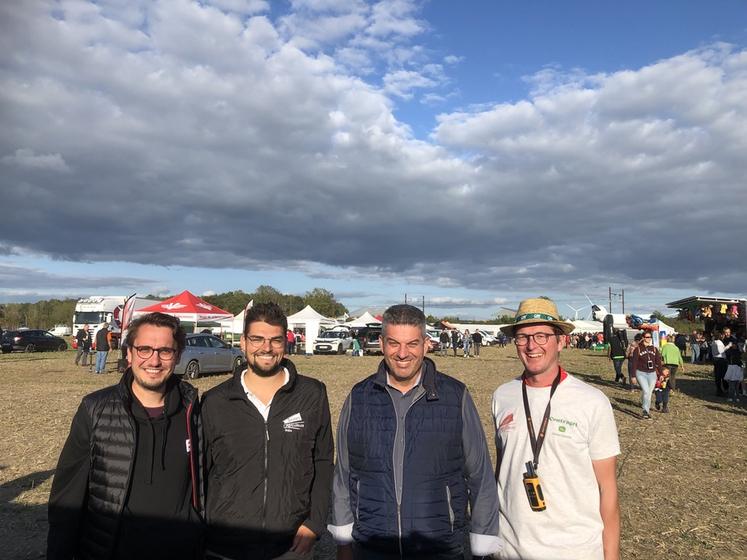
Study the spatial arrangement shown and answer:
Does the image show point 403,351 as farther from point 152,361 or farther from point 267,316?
point 152,361

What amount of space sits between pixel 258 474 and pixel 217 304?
101 meters

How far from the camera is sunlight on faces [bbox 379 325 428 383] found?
2398 mm

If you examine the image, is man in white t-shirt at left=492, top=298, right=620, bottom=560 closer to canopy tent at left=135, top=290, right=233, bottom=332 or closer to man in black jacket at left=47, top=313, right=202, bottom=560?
man in black jacket at left=47, top=313, right=202, bottom=560

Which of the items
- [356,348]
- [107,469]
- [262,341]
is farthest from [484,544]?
[356,348]

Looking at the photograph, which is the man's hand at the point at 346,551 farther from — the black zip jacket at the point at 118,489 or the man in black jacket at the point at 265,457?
the black zip jacket at the point at 118,489

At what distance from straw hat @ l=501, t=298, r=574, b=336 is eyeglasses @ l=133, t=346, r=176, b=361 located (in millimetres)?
1630

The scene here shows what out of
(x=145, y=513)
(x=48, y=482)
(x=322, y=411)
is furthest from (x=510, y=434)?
(x=48, y=482)

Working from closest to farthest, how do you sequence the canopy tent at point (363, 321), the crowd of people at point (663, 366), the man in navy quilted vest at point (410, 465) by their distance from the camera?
the man in navy quilted vest at point (410, 465) → the crowd of people at point (663, 366) → the canopy tent at point (363, 321)

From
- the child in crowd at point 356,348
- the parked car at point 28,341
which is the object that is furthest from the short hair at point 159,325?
the parked car at point 28,341

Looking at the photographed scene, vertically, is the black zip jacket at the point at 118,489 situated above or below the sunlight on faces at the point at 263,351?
below

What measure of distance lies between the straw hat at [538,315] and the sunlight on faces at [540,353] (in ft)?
0.11

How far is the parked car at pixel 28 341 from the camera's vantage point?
3058 centimetres

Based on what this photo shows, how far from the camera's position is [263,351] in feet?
8.92

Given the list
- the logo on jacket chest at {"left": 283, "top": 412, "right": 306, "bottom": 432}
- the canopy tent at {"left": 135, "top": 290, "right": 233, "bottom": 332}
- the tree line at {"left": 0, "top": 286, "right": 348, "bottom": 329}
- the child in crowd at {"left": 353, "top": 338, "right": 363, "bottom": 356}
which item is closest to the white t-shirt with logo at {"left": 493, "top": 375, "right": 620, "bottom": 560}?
the logo on jacket chest at {"left": 283, "top": 412, "right": 306, "bottom": 432}
